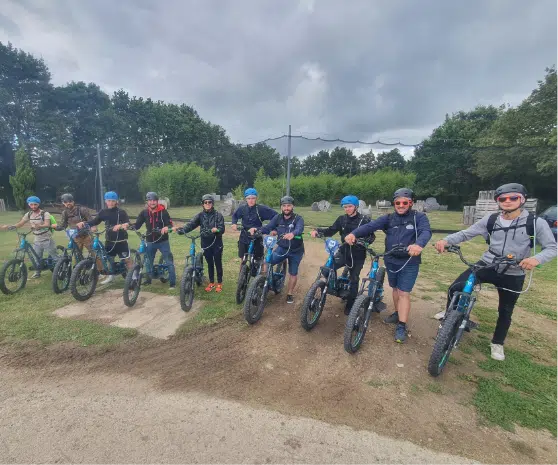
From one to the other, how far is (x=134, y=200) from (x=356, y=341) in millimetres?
19528

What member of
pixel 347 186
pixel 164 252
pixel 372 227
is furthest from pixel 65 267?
pixel 347 186

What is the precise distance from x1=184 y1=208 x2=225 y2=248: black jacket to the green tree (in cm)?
2035

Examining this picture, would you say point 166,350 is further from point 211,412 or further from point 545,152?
point 545,152

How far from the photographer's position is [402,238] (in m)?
3.57

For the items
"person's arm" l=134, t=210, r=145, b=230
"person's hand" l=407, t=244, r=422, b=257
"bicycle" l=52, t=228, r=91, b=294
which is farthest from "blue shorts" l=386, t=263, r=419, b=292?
"bicycle" l=52, t=228, r=91, b=294

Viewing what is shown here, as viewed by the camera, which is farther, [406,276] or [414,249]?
[406,276]

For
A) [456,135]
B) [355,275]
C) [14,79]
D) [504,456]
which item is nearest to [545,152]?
[456,135]

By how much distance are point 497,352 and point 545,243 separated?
1350mm

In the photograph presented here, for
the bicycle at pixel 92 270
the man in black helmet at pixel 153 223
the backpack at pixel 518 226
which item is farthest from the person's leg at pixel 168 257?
the backpack at pixel 518 226

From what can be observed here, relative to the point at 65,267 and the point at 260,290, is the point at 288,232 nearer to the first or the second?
the point at 260,290

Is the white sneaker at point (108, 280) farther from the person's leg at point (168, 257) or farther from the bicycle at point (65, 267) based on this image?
the person's leg at point (168, 257)

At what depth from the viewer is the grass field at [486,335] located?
106 inches

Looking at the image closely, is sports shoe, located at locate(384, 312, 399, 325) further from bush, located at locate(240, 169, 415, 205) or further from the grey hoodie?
bush, located at locate(240, 169, 415, 205)

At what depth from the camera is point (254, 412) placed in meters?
2.52
